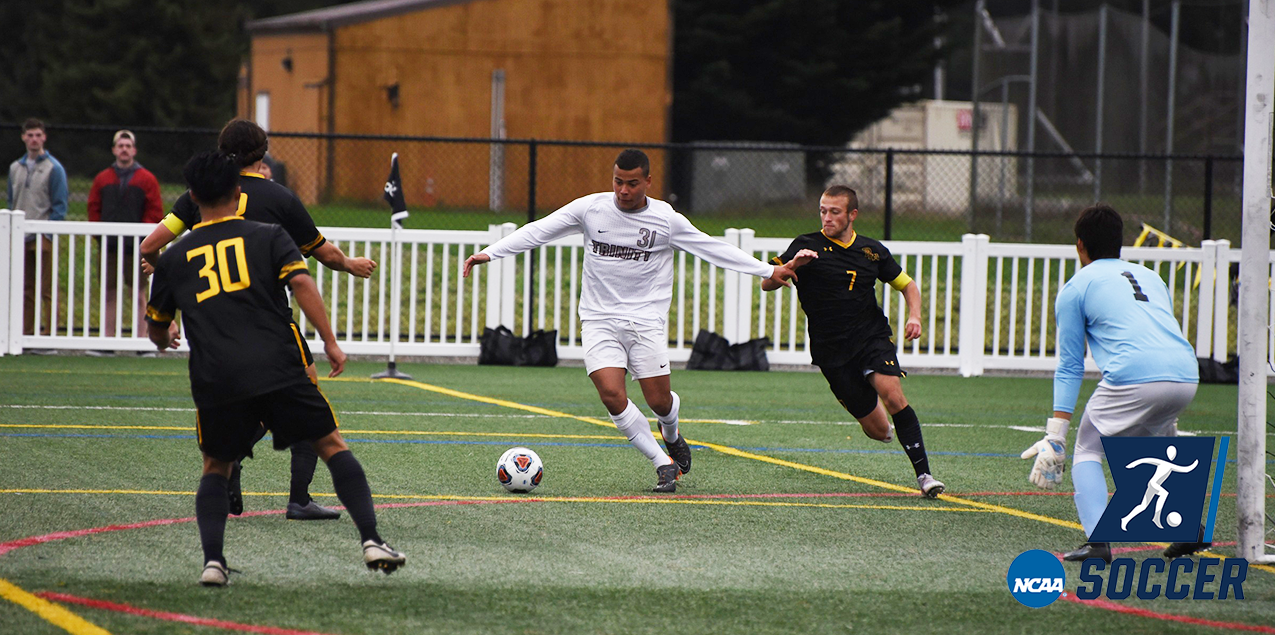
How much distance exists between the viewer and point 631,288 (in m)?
7.47

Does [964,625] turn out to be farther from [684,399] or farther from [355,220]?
[355,220]

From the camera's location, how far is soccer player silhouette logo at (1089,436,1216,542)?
17.8 ft

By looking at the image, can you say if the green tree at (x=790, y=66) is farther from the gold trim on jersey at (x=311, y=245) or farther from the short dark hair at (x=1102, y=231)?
the short dark hair at (x=1102, y=231)

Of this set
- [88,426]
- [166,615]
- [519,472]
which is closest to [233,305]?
[166,615]

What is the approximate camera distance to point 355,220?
21875mm

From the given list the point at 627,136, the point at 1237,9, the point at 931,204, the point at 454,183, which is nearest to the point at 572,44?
the point at 627,136

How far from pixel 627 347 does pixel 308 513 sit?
6.38ft

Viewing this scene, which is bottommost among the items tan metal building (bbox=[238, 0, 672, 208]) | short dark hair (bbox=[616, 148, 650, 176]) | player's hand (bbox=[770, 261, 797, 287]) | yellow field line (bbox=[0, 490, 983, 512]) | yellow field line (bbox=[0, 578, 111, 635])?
yellow field line (bbox=[0, 578, 111, 635])

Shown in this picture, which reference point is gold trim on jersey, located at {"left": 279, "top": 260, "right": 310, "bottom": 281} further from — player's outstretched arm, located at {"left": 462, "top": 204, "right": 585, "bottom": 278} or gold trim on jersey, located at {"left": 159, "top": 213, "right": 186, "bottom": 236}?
player's outstretched arm, located at {"left": 462, "top": 204, "right": 585, "bottom": 278}

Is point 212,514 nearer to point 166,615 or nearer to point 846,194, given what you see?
point 166,615

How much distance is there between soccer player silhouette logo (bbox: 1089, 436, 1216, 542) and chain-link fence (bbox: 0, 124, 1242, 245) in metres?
16.4

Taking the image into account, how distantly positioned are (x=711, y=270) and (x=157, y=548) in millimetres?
8395

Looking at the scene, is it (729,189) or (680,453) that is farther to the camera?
(729,189)

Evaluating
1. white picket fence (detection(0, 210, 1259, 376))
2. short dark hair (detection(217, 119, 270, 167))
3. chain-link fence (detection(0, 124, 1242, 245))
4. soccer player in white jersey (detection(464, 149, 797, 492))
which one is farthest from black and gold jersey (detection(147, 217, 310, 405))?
chain-link fence (detection(0, 124, 1242, 245))
